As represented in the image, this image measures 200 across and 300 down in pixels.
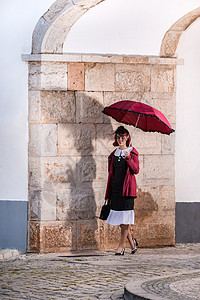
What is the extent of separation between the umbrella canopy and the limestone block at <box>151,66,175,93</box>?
2.39 feet

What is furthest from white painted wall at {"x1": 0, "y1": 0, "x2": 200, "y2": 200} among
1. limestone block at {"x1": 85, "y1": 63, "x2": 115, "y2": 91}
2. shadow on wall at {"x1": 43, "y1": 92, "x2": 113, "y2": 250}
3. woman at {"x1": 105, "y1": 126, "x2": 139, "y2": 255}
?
woman at {"x1": 105, "y1": 126, "x2": 139, "y2": 255}

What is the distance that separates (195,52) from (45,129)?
2457 mm

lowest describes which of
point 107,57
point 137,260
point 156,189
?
point 137,260

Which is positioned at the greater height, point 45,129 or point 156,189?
point 45,129

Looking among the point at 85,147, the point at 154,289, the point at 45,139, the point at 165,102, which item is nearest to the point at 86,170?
the point at 85,147

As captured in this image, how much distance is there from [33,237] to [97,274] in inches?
81.4

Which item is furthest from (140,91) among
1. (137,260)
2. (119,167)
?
(137,260)

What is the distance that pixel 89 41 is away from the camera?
878 cm

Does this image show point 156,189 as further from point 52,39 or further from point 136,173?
point 52,39

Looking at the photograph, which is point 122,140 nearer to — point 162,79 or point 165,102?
point 165,102

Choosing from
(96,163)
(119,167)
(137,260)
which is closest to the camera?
(137,260)

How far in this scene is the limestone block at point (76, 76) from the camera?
865 centimetres

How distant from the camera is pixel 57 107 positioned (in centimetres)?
863

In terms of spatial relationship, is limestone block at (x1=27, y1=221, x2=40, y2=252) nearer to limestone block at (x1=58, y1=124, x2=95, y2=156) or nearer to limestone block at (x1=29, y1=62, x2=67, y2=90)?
limestone block at (x1=58, y1=124, x2=95, y2=156)
